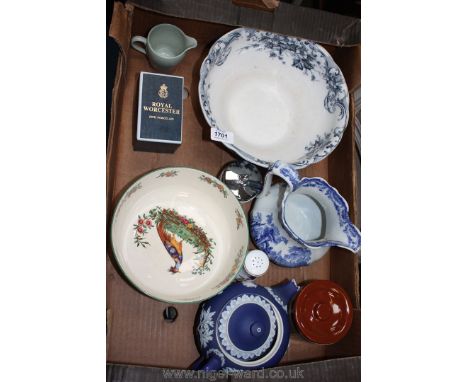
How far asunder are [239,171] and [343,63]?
35 cm

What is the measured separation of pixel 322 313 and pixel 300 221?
20cm

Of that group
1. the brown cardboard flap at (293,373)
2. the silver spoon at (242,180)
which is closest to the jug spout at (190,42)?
the silver spoon at (242,180)

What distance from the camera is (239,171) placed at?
95cm

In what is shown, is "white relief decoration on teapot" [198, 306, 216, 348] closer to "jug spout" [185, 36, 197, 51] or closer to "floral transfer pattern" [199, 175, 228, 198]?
"floral transfer pattern" [199, 175, 228, 198]

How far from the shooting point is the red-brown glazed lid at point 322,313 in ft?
2.69

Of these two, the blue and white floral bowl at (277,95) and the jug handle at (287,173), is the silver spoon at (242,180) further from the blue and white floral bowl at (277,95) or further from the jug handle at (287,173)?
the jug handle at (287,173)

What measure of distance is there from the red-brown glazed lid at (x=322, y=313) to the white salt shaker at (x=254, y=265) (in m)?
0.09

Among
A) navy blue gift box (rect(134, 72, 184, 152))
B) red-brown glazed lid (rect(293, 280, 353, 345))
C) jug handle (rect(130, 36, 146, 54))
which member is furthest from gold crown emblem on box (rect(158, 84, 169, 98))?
red-brown glazed lid (rect(293, 280, 353, 345))

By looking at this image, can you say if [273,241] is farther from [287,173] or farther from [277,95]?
[277,95]

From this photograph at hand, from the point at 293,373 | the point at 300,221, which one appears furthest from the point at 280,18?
the point at 293,373

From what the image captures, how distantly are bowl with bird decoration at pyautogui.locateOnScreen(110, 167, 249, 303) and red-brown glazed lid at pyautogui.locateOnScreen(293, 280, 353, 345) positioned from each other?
15 cm

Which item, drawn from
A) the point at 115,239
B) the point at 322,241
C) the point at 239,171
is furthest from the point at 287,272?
the point at 115,239

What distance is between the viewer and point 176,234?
0.91 metres

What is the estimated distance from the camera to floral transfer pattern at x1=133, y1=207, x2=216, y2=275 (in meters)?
0.89
